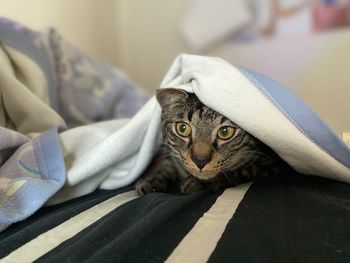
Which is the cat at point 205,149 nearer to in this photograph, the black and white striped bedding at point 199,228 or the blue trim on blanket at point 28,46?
the black and white striped bedding at point 199,228

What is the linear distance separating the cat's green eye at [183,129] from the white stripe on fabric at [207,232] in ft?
0.57

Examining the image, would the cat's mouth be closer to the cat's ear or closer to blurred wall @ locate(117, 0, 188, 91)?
the cat's ear

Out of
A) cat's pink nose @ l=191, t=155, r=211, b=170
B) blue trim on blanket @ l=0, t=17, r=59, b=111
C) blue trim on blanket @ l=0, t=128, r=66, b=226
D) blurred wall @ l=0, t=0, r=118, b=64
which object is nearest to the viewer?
blue trim on blanket @ l=0, t=128, r=66, b=226

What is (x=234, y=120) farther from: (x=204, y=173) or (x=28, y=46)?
(x=28, y=46)

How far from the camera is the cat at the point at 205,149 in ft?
2.77

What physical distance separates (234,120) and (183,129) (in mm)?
138

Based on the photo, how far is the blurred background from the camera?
5.26 feet

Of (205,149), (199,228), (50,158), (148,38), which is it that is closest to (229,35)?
(148,38)

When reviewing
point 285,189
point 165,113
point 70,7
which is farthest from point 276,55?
point 285,189

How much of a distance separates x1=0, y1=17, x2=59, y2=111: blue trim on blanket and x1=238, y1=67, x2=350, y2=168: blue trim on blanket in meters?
0.61

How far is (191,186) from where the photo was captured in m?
0.86

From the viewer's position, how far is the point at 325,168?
0.77m

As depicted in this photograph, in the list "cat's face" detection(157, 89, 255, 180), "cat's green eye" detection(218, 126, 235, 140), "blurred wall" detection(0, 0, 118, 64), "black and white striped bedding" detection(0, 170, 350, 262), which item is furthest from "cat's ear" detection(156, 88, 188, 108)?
"blurred wall" detection(0, 0, 118, 64)

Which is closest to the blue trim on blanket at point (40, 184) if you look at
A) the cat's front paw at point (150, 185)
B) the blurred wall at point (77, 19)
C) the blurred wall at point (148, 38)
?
the cat's front paw at point (150, 185)
